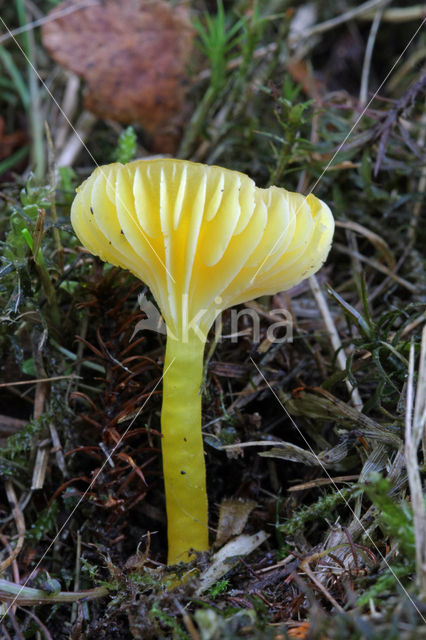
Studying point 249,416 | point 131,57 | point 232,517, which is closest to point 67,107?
point 131,57

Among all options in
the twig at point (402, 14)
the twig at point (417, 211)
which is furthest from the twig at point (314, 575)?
the twig at point (402, 14)

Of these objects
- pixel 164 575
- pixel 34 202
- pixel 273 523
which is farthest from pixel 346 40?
pixel 164 575

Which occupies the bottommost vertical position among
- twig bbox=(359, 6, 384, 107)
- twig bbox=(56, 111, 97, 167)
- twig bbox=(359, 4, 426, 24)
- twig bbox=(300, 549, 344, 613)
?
twig bbox=(300, 549, 344, 613)

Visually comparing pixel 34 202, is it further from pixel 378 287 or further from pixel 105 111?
pixel 378 287

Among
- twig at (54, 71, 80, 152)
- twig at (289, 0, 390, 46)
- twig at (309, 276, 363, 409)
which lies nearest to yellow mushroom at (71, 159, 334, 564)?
twig at (309, 276, 363, 409)

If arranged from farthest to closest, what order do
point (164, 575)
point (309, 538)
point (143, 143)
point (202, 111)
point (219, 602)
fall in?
1. point (143, 143)
2. point (202, 111)
3. point (309, 538)
4. point (164, 575)
5. point (219, 602)

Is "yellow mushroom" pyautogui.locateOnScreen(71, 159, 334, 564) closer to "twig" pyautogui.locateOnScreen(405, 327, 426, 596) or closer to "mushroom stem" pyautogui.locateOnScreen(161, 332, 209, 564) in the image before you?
"mushroom stem" pyautogui.locateOnScreen(161, 332, 209, 564)

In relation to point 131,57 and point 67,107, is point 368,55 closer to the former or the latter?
point 131,57
